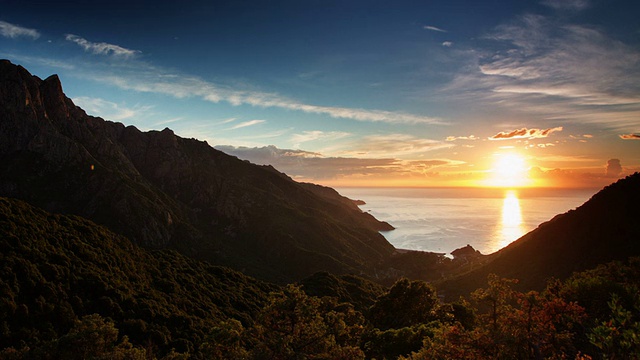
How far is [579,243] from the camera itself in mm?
92125

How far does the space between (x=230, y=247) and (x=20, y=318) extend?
5122 inches

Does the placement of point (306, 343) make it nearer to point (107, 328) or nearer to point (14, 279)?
point (107, 328)

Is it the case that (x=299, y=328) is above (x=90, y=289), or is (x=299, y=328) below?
above

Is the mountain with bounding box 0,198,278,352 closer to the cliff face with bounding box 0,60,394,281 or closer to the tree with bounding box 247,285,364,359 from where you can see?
the tree with bounding box 247,285,364,359

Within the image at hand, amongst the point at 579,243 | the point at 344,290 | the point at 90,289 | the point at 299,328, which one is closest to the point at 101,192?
the point at 90,289

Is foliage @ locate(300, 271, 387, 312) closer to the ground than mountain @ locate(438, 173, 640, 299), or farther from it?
closer to the ground

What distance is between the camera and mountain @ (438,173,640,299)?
8262 cm

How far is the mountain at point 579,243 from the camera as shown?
82625 millimetres

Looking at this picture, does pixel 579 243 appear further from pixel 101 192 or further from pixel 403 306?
pixel 101 192

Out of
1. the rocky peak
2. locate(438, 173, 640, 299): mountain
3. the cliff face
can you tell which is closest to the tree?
locate(438, 173, 640, 299): mountain

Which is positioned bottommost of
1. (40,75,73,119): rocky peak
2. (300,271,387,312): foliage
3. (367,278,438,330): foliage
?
(300,271,387,312): foliage

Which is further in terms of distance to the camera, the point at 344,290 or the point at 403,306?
the point at 344,290

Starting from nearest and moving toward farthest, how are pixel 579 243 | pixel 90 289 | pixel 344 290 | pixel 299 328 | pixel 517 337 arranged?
pixel 517 337 < pixel 299 328 < pixel 90 289 < pixel 579 243 < pixel 344 290

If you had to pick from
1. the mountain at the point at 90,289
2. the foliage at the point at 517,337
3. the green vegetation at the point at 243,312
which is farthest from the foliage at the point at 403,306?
the foliage at the point at 517,337
